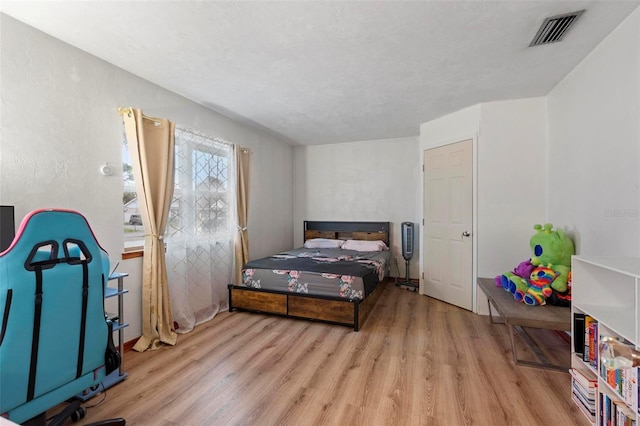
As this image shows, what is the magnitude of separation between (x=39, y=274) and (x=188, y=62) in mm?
1881

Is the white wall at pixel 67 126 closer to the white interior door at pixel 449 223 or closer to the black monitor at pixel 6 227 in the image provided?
the black monitor at pixel 6 227

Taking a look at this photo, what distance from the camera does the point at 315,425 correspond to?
5.13 feet

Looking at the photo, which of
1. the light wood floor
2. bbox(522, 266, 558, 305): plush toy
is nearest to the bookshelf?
the light wood floor

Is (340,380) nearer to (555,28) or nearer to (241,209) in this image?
(241,209)

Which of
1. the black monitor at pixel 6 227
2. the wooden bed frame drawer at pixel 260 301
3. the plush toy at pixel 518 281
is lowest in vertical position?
the wooden bed frame drawer at pixel 260 301

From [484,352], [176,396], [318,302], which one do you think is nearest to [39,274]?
[176,396]

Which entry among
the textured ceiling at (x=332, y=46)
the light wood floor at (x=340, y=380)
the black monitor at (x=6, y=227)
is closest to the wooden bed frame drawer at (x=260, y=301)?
the light wood floor at (x=340, y=380)

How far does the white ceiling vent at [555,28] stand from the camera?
1.76m

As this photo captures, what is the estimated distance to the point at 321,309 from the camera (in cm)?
293

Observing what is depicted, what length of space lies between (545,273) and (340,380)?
197cm

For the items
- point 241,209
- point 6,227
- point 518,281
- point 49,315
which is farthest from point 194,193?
point 518,281

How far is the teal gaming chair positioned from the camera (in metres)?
1.06

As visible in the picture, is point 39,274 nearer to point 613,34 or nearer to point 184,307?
point 184,307

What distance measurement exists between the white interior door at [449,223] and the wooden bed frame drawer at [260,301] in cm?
217
